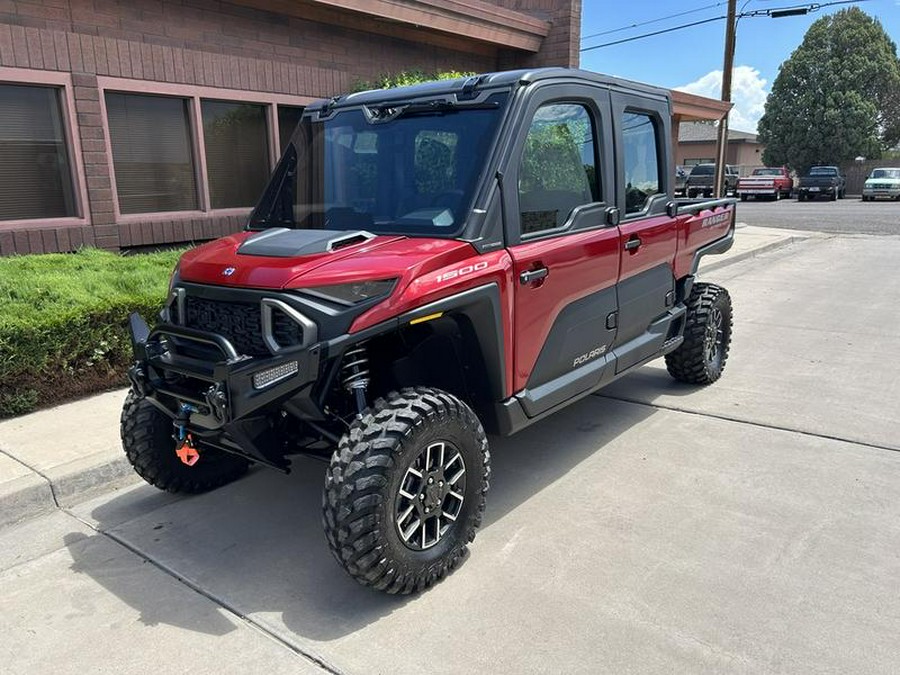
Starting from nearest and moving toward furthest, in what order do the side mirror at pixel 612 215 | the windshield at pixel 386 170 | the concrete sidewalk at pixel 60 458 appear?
1. the windshield at pixel 386 170
2. the concrete sidewalk at pixel 60 458
3. the side mirror at pixel 612 215

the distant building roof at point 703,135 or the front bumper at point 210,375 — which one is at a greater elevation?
the distant building roof at point 703,135

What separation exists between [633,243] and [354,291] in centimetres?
211

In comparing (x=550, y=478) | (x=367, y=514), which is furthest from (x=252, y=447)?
(x=550, y=478)

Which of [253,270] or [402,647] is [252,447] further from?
[402,647]

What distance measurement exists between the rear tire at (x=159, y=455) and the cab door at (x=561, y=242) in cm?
180

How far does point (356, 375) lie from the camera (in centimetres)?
308

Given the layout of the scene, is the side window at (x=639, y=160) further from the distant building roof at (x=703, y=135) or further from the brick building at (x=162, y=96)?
the distant building roof at (x=703, y=135)

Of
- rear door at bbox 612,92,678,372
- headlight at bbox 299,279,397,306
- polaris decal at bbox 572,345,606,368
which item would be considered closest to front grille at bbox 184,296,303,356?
headlight at bbox 299,279,397,306

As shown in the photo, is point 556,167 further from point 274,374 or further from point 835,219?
point 835,219

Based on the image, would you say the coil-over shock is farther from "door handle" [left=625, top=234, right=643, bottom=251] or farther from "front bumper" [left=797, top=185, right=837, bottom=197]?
"front bumper" [left=797, top=185, right=837, bottom=197]

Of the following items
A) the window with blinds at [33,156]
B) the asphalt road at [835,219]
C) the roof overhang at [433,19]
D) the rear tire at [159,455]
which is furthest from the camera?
the asphalt road at [835,219]

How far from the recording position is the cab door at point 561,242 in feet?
11.6

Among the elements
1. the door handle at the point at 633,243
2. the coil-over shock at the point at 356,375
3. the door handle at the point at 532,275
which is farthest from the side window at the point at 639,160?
the coil-over shock at the point at 356,375

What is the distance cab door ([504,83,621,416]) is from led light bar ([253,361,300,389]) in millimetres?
1169
